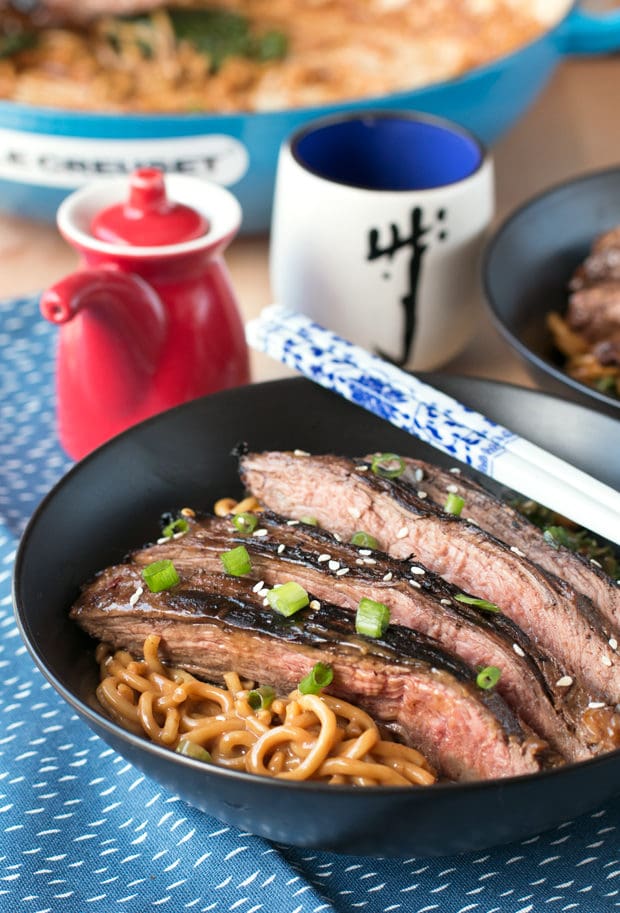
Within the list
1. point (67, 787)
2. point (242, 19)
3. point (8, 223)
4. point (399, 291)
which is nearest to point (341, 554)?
point (67, 787)

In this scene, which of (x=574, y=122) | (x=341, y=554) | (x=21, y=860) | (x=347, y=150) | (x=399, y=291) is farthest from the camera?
(x=574, y=122)

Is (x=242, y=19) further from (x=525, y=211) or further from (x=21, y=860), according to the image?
(x=21, y=860)

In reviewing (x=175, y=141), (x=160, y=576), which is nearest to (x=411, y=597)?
(x=160, y=576)

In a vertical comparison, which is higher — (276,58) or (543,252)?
(276,58)

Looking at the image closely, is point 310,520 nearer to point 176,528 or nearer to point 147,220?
point 176,528

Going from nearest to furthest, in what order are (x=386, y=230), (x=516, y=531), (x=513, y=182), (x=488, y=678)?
(x=488, y=678), (x=516, y=531), (x=386, y=230), (x=513, y=182)
